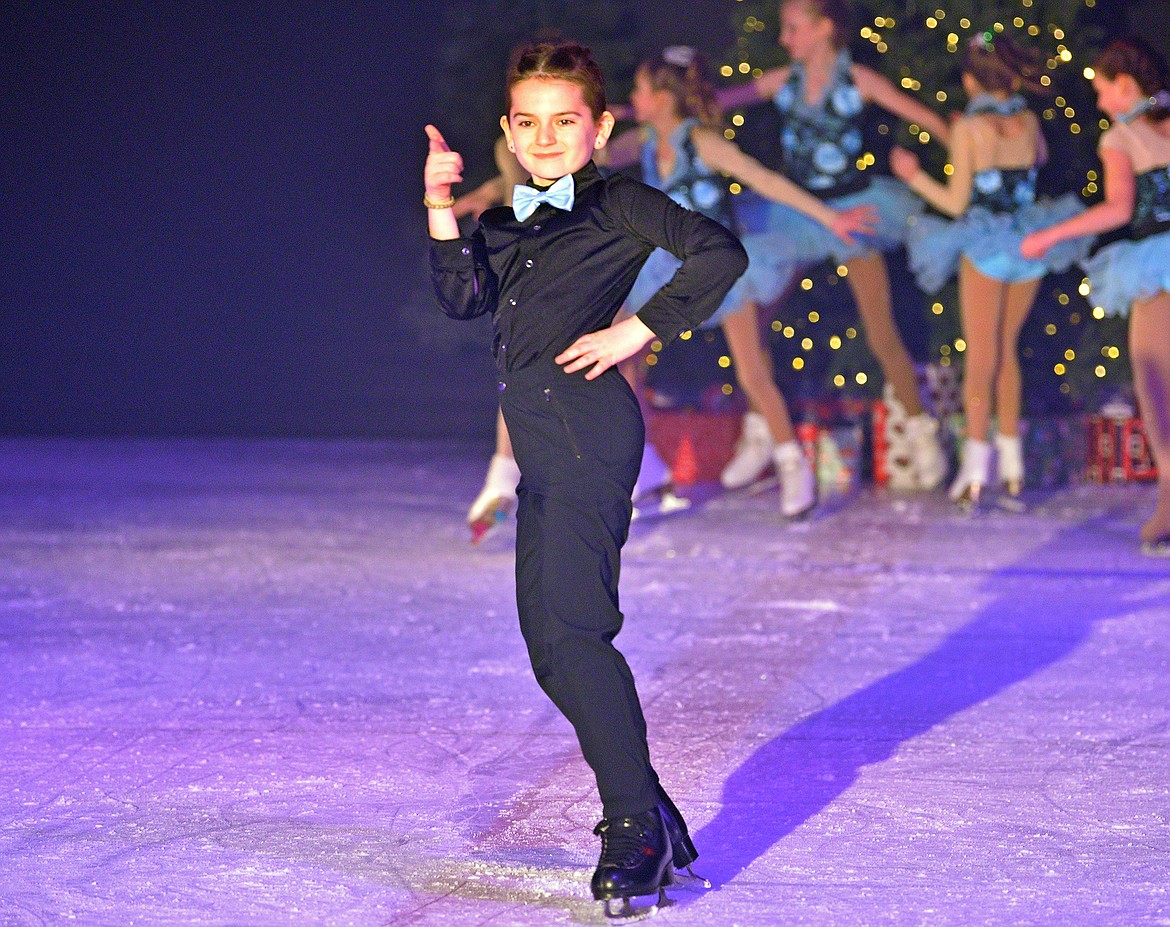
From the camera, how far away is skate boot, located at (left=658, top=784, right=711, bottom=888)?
2174 millimetres

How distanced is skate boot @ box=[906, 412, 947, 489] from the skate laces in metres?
4.65

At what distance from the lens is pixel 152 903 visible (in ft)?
6.90

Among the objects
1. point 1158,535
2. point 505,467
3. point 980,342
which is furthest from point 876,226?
point 505,467

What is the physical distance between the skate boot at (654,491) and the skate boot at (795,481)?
407 mm

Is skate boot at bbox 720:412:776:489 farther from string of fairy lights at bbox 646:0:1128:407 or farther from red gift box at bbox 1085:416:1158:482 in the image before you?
red gift box at bbox 1085:416:1158:482

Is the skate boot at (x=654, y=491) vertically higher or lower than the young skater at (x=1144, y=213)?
lower

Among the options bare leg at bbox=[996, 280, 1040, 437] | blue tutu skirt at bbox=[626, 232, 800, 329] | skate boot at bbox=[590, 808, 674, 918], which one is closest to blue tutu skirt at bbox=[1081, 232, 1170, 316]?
bare leg at bbox=[996, 280, 1040, 437]

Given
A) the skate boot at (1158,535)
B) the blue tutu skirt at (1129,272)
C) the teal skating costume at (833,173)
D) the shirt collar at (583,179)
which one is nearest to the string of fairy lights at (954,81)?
the teal skating costume at (833,173)

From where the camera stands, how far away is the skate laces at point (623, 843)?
209 centimetres

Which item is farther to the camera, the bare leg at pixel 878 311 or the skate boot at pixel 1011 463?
the bare leg at pixel 878 311

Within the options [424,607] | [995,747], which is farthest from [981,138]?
[995,747]

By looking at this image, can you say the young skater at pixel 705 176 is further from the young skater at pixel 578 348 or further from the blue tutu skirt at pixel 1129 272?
the young skater at pixel 578 348

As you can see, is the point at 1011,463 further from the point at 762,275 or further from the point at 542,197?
the point at 542,197

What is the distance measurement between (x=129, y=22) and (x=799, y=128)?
19.4 ft
